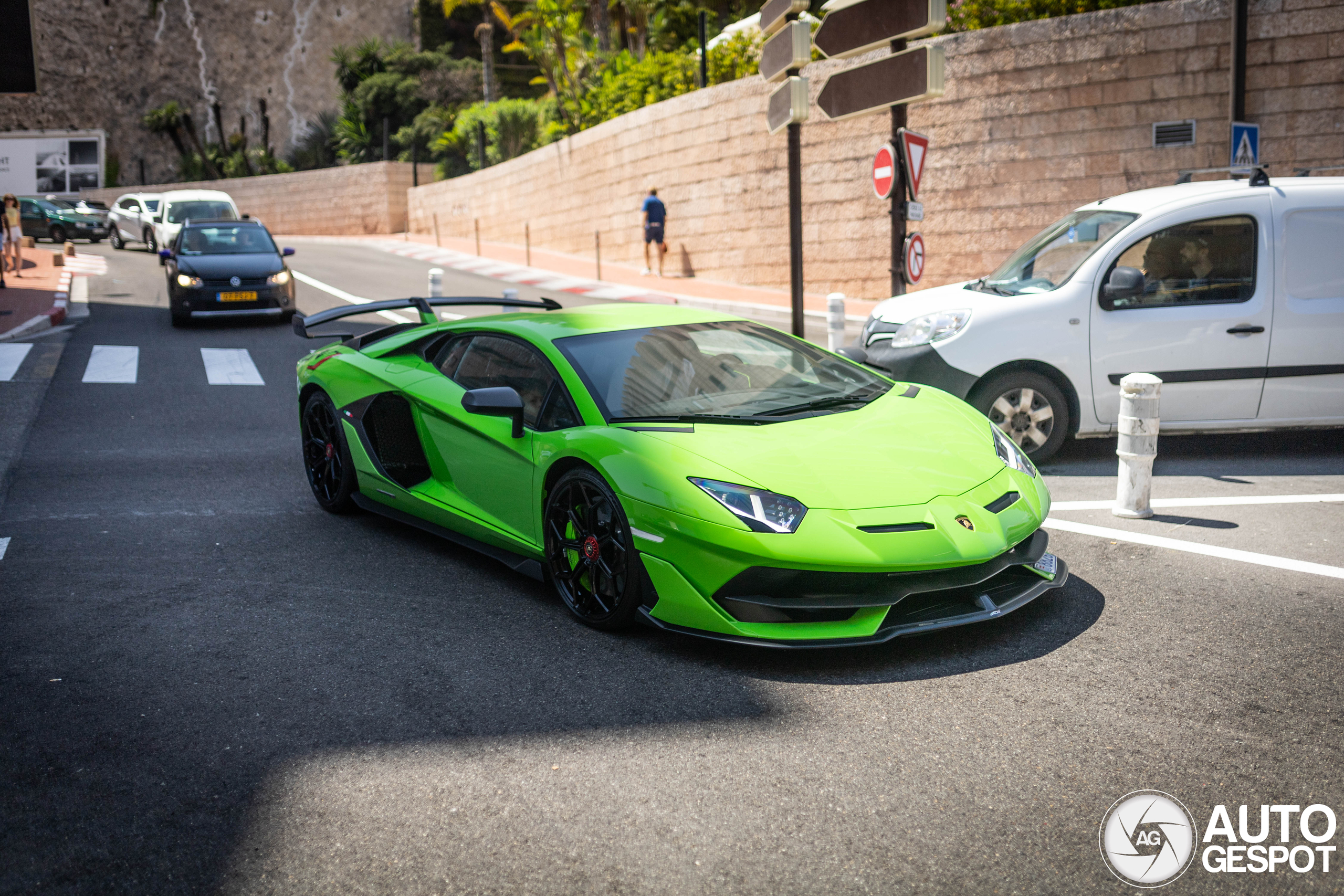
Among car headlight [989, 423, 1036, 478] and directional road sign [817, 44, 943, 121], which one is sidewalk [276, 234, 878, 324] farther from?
car headlight [989, 423, 1036, 478]

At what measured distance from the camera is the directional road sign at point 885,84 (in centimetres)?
1111

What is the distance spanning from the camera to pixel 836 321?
1209cm

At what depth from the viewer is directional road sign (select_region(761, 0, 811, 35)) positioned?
11555 millimetres

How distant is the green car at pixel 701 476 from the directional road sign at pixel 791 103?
6727 mm

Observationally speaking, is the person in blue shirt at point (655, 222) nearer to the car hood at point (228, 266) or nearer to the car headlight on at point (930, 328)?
the car hood at point (228, 266)

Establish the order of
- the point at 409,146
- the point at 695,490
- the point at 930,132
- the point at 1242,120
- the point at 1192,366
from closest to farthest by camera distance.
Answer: the point at 695,490 → the point at 1192,366 → the point at 1242,120 → the point at 930,132 → the point at 409,146

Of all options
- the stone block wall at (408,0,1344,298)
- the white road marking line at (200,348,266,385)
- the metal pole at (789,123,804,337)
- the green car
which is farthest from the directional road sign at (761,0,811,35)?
the green car

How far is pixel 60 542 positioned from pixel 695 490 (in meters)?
3.69

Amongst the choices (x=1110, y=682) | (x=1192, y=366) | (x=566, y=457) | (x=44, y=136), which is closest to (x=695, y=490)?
(x=566, y=457)

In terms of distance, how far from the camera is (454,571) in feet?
17.7

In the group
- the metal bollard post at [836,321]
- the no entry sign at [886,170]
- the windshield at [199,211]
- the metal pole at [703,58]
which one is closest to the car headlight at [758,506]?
the metal bollard post at [836,321]

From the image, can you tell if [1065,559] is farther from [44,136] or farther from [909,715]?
[44,136]

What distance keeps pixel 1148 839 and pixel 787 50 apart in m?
10.3

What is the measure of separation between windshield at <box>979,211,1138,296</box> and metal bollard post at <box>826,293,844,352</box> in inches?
Answer: 150
